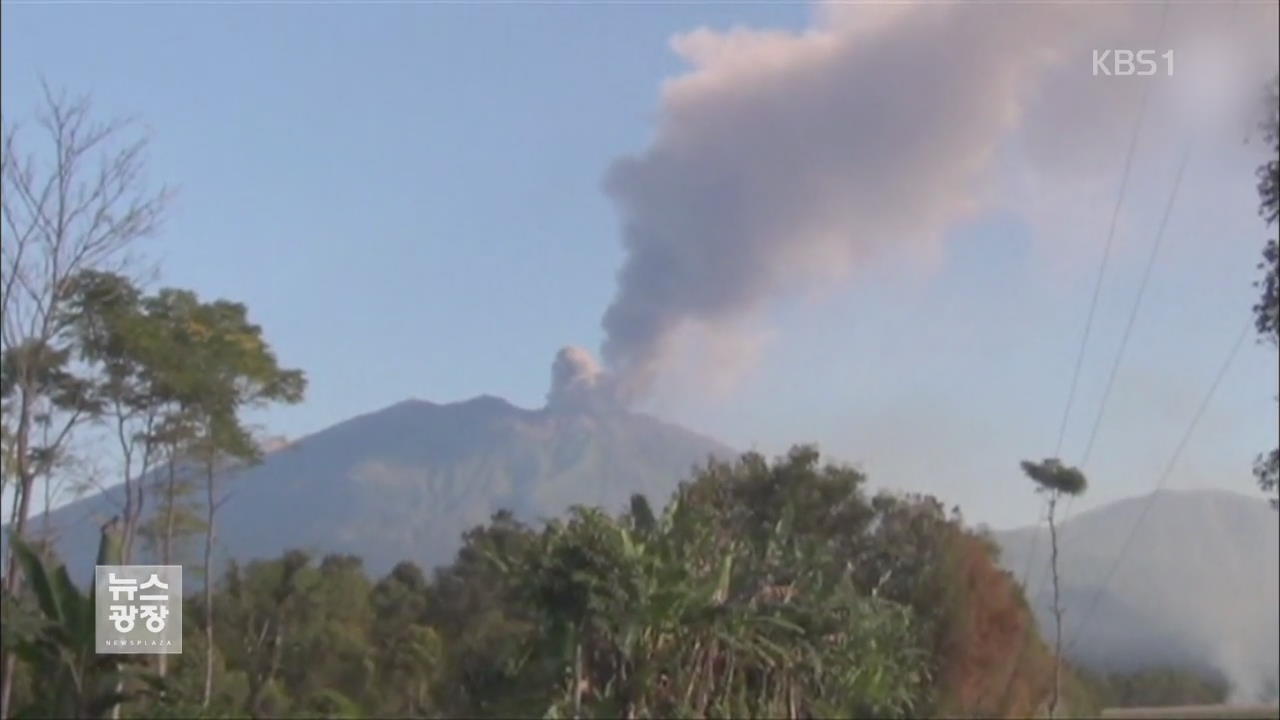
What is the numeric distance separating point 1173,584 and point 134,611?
105ft

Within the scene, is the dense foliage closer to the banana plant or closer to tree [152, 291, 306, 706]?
the banana plant

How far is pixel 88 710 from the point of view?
1416cm

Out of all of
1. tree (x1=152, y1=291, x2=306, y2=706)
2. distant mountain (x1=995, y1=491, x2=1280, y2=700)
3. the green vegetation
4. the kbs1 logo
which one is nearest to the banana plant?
the kbs1 logo

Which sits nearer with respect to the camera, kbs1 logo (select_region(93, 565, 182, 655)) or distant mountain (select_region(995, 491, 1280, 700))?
kbs1 logo (select_region(93, 565, 182, 655))

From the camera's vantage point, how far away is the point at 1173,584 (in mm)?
41906

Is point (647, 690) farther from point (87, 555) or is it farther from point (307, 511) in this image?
point (307, 511)

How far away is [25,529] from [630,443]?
224 feet

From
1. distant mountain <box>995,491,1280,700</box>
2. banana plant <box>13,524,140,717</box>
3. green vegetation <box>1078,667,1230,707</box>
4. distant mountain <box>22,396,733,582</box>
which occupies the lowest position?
banana plant <box>13,524,140,717</box>

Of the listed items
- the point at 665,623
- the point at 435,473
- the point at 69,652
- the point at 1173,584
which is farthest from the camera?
the point at 435,473

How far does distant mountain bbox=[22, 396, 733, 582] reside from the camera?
267 feet

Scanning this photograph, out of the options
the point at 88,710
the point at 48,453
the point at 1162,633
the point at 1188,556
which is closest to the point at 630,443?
the point at 1162,633

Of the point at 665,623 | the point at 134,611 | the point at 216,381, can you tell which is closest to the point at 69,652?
the point at 134,611

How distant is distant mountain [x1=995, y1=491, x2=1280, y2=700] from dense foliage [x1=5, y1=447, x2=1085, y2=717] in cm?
378

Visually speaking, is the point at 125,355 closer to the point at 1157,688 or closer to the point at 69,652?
the point at 69,652
